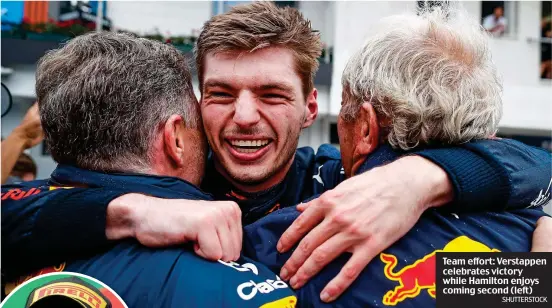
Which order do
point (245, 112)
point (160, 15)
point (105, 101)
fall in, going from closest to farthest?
point (105, 101)
point (245, 112)
point (160, 15)

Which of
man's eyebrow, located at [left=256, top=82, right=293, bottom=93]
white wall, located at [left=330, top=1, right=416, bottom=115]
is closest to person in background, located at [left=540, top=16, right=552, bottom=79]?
white wall, located at [left=330, top=1, right=416, bottom=115]

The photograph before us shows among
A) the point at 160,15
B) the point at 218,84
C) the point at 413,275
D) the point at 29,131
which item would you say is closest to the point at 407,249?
the point at 413,275

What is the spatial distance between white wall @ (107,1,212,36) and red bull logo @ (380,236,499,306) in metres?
5.98

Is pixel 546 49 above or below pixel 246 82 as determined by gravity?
above

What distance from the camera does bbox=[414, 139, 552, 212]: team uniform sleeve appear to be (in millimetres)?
1051

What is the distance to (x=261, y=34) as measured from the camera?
152cm

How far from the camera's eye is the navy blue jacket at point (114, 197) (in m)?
0.99

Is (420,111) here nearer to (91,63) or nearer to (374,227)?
(374,227)

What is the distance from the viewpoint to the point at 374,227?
98 cm

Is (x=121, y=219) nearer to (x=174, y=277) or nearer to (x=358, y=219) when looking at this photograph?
(x=174, y=277)

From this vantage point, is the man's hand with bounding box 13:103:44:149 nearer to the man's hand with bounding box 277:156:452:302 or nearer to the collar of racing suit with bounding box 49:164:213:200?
the collar of racing suit with bounding box 49:164:213:200

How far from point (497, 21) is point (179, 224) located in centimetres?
725

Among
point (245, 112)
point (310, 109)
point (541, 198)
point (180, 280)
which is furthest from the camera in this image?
point (310, 109)

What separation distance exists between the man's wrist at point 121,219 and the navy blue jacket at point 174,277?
0.02 m
